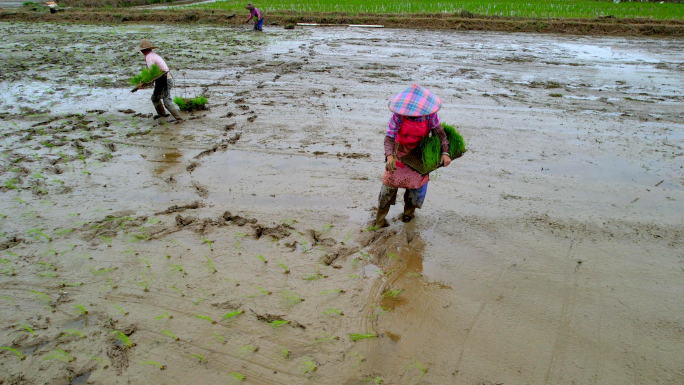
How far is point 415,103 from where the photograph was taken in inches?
A: 118

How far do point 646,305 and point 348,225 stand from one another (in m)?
2.26

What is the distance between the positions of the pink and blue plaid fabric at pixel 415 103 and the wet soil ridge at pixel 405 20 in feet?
43.6

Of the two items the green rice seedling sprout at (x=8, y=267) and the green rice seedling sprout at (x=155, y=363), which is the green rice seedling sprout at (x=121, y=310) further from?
the green rice seedling sprout at (x=8, y=267)

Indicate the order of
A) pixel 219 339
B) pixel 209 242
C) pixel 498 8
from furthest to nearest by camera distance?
pixel 498 8 < pixel 209 242 < pixel 219 339

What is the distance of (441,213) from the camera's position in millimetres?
3840

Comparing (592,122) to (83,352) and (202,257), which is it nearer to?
(202,257)

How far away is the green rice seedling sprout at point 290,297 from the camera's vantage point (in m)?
2.75

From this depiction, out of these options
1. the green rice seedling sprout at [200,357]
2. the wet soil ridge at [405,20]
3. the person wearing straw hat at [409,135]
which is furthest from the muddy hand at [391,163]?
the wet soil ridge at [405,20]

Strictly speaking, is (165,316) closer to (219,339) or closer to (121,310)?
(121,310)

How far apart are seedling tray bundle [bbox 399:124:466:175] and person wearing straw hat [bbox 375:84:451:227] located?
0.13 ft

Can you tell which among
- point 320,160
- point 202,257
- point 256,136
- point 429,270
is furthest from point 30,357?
point 256,136

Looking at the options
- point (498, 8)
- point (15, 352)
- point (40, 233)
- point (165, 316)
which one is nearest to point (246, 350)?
point (165, 316)

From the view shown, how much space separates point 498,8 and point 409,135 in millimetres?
16284

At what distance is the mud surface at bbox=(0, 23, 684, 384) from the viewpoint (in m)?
2.35
